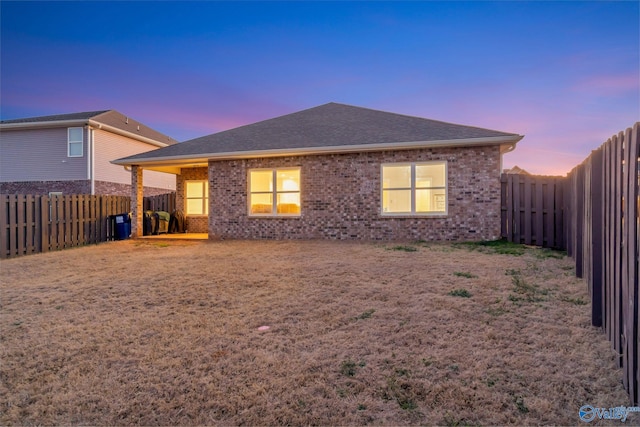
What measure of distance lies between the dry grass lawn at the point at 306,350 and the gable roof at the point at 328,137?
17.7 ft

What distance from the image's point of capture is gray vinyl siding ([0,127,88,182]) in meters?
18.2

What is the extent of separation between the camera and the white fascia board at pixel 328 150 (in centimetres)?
984

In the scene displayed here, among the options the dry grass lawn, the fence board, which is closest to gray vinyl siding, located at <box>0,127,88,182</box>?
the dry grass lawn

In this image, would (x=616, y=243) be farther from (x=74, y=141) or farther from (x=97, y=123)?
(x=74, y=141)

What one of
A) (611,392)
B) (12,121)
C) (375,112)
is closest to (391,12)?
(375,112)

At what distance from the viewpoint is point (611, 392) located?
237 cm

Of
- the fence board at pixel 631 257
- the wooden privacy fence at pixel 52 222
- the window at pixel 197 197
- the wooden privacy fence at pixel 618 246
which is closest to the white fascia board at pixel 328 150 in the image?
the wooden privacy fence at pixel 52 222

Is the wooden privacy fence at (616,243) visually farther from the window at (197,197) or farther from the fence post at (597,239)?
the window at (197,197)

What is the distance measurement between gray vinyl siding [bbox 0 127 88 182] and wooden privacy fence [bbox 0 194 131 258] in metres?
6.95

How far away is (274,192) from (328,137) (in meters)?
2.72

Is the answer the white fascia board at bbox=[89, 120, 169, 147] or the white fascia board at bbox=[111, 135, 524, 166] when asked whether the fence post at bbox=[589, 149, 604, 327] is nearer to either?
the white fascia board at bbox=[111, 135, 524, 166]

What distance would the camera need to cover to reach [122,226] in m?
13.3

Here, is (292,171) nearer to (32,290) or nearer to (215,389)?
(32,290)

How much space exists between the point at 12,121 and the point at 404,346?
25040 mm
